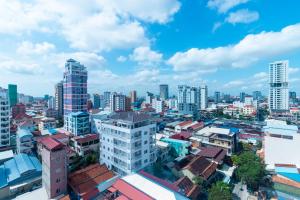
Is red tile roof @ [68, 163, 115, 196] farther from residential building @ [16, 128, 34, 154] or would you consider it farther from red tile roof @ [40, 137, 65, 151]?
residential building @ [16, 128, 34, 154]

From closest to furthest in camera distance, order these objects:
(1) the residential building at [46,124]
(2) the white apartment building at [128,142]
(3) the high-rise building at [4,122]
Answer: (2) the white apartment building at [128,142], (3) the high-rise building at [4,122], (1) the residential building at [46,124]

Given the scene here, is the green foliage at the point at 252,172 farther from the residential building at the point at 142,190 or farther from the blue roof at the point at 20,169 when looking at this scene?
the blue roof at the point at 20,169

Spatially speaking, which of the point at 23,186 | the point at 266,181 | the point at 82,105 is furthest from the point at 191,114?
the point at 23,186

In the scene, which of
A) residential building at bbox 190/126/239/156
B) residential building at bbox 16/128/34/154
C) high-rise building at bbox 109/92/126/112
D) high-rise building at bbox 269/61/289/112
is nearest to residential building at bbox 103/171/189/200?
residential building at bbox 190/126/239/156

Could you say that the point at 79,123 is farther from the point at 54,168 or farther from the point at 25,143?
the point at 54,168

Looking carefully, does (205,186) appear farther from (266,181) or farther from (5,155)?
(5,155)

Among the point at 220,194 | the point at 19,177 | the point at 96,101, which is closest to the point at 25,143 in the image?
the point at 19,177

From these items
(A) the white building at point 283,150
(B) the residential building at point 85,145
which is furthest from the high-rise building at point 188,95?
(B) the residential building at point 85,145
